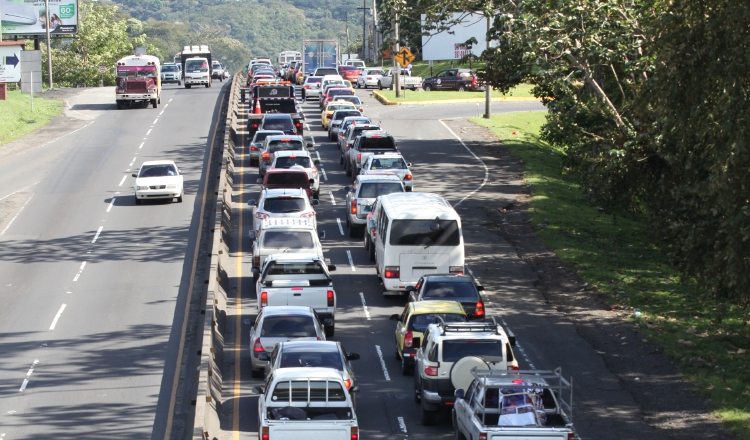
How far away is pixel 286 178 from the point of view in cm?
3291

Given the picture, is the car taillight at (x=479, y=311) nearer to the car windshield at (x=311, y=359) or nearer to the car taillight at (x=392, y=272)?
the car taillight at (x=392, y=272)

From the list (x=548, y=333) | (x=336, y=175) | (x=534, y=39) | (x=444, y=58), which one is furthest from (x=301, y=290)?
(x=444, y=58)

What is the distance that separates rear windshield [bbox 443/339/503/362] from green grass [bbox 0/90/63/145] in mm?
39974

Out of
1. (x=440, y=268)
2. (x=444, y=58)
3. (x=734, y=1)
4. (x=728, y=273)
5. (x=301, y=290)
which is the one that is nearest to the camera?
(x=734, y=1)

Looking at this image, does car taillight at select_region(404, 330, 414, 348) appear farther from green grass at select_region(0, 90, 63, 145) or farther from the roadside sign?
the roadside sign

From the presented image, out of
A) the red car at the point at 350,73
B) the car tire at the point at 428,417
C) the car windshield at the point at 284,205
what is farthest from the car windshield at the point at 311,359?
the red car at the point at 350,73

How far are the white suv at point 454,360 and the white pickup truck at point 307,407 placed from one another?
6.34 ft

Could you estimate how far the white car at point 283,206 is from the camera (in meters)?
28.5

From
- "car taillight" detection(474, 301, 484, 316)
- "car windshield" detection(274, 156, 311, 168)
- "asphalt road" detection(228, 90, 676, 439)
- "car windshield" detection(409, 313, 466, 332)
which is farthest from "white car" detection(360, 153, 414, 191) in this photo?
"car windshield" detection(409, 313, 466, 332)

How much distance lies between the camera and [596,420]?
17625mm

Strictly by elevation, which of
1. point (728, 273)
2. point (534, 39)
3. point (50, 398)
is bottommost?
point (50, 398)

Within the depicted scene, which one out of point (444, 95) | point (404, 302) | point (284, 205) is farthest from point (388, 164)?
point (444, 95)

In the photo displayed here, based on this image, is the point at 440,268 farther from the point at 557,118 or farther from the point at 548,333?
the point at 557,118

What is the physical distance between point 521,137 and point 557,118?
69.3 feet
